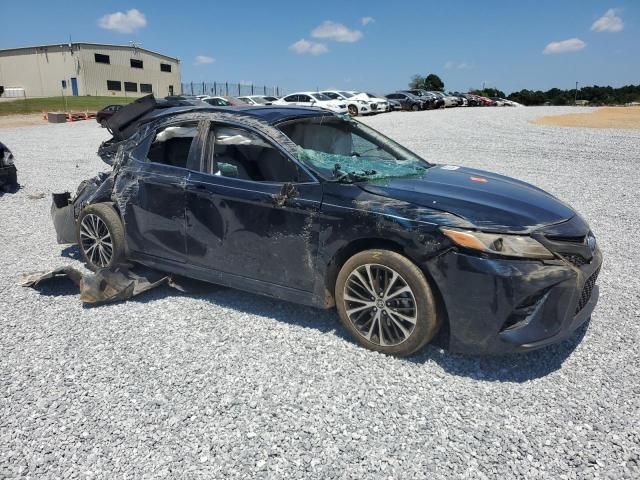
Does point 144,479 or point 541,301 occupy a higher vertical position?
point 541,301

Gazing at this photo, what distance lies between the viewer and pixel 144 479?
2289mm

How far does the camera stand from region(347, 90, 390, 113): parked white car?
29.0 metres

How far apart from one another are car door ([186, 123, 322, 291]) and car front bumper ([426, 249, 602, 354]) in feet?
3.31

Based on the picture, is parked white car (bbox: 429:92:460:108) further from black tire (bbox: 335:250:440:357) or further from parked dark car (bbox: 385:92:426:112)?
black tire (bbox: 335:250:440:357)

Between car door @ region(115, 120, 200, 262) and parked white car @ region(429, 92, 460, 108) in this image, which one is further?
parked white car @ region(429, 92, 460, 108)

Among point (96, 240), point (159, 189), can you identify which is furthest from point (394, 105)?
point (159, 189)

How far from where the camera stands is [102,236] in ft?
15.2

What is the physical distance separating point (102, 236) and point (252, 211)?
1908mm

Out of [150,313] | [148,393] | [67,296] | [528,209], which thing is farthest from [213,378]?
[528,209]

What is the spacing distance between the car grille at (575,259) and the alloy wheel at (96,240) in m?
3.89

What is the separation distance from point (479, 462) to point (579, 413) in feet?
2.55

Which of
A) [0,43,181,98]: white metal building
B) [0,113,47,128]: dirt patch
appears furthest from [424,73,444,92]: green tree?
[0,113,47,128]: dirt patch

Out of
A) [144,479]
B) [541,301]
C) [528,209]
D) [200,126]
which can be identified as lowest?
[144,479]

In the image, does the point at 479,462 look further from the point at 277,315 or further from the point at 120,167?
the point at 120,167
